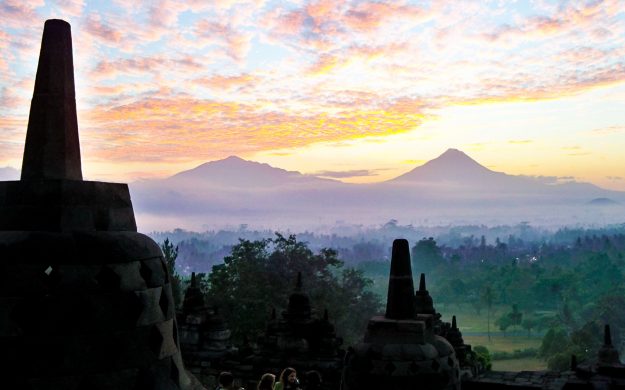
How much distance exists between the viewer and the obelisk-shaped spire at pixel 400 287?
31.7 ft

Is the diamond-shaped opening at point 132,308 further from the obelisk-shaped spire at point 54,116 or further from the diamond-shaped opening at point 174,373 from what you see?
the obelisk-shaped spire at point 54,116

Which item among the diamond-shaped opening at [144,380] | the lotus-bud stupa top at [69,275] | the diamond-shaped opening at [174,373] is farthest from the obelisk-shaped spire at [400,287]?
the diamond-shaped opening at [144,380]

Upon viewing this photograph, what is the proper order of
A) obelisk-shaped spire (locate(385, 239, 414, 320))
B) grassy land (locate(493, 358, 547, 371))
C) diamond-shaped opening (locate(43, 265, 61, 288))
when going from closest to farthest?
diamond-shaped opening (locate(43, 265, 61, 288)) → obelisk-shaped spire (locate(385, 239, 414, 320)) → grassy land (locate(493, 358, 547, 371))

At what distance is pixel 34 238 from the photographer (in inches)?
174

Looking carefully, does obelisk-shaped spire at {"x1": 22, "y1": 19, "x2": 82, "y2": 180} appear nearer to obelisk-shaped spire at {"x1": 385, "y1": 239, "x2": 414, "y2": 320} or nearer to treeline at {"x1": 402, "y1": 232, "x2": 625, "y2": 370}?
obelisk-shaped spire at {"x1": 385, "y1": 239, "x2": 414, "y2": 320}

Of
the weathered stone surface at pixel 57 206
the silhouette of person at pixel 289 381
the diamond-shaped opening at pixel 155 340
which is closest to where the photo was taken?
the weathered stone surface at pixel 57 206

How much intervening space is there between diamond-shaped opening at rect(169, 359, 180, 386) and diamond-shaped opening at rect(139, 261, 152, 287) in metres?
0.75

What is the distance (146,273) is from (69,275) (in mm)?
666

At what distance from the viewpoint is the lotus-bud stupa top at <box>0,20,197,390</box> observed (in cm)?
421

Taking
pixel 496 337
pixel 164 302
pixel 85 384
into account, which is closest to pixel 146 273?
pixel 164 302

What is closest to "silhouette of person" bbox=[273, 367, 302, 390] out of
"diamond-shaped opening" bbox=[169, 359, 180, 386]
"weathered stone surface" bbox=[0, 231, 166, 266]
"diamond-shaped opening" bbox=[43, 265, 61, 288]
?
"diamond-shaped opening" bbox=[169, 359, 180, 386]

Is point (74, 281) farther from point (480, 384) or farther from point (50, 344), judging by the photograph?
point (480, 384)

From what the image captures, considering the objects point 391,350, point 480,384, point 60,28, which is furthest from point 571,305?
point 60,28

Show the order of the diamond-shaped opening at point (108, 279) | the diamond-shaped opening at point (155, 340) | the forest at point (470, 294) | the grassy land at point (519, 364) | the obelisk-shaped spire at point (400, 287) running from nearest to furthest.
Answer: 1. the diamond-shaped opening at point (108, 279)
2. the diamond-shaped opening at point (155, 340)
3. the obelisk-shaped spire at point (400, 287)
4. the forest at point (470, 294)
5. the grassy land at point (519, 364)
